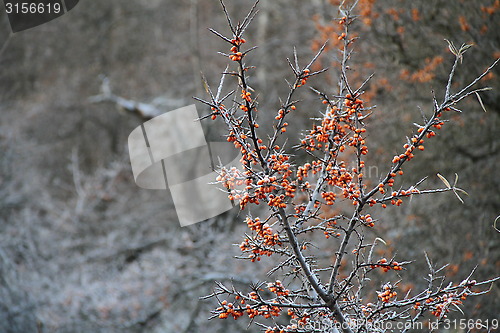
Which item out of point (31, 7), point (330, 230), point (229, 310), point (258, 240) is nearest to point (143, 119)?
point (31, 7)

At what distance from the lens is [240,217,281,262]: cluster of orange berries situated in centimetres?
263

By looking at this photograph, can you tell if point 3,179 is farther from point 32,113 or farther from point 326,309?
point 326,309

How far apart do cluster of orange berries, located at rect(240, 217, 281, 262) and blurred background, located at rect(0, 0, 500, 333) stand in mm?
1132

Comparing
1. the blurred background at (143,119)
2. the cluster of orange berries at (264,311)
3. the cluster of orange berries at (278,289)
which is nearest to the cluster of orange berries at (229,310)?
the cluster of orange berries at (264,311)

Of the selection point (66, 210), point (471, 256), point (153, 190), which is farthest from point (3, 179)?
point (471, 256)

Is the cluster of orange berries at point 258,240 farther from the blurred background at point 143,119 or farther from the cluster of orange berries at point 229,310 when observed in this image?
the blurred background at point 143,119

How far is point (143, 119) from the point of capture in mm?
12188

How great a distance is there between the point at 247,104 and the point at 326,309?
1143mm

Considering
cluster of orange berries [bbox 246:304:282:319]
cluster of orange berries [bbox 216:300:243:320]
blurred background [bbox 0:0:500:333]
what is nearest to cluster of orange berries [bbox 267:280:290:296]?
cluster of orange berries [bbox 246:304:282:319]

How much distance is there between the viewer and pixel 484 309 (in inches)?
242

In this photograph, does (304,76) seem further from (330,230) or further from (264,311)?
(264,311)

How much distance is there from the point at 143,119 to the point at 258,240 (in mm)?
9794

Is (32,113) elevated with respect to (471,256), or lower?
lower

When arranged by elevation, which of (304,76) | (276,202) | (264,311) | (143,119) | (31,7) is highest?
(304,76)
